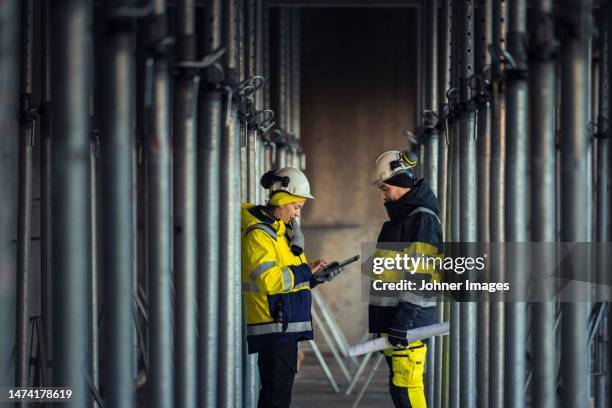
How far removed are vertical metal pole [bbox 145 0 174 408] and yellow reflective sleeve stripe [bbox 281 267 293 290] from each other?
7.69ft

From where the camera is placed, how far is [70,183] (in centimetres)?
436

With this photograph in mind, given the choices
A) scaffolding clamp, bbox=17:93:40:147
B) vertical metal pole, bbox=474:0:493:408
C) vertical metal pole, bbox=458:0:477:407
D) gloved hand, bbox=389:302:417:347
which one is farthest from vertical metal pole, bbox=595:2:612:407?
scaffolding clamp, bbox=17:93:40:147

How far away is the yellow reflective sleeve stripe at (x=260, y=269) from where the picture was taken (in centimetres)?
758

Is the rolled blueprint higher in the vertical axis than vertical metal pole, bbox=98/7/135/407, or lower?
lower

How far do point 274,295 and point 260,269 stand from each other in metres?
0.26

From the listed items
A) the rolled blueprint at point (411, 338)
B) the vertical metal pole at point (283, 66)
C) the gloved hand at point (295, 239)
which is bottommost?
the rolled blueprint at point (411, 338)

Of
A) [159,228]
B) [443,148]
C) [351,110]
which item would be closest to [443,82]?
[443,148]

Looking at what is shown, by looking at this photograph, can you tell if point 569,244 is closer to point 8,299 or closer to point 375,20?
point 8,299

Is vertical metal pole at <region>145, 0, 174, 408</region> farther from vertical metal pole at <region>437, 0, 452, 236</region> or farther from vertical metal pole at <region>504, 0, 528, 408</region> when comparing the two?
vertical metal pole at <region>437, 0, 452, 236</region>

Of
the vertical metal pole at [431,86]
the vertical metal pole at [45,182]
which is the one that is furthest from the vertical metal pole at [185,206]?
the vertical metal pole at [431,86]

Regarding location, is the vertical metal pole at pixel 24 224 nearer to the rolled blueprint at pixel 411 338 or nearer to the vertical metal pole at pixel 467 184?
the rolled blueprint at pixel 411 338

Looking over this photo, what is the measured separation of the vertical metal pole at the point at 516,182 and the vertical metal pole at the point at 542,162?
31 centimetres

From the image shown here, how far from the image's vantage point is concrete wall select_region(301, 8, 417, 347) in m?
15.7

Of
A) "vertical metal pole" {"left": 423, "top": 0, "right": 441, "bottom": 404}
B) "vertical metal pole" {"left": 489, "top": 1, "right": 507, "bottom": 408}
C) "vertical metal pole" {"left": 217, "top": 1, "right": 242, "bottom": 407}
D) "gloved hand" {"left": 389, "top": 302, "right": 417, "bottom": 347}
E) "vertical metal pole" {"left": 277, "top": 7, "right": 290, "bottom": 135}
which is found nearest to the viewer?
"vertical metal pole" {"left": 489, "top": 1, "right": 507, "bottom": 408}
